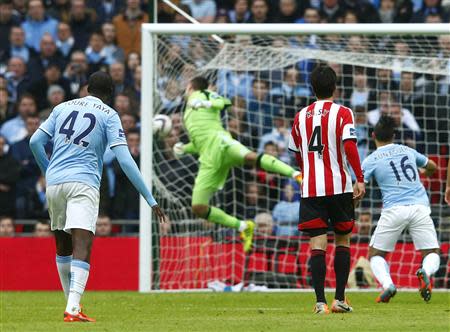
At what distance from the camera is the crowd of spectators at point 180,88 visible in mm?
16812

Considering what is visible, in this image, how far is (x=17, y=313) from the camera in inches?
439

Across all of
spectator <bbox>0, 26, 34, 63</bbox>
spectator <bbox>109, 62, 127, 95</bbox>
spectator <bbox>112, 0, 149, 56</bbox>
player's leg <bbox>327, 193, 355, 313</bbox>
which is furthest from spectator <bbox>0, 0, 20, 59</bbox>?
player's leg <bbox>327, 193, 355, 313</bbox>

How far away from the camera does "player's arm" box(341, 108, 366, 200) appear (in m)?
10.1

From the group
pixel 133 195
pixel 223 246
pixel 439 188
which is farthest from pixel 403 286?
pixel 133 195

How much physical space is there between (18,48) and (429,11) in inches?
286

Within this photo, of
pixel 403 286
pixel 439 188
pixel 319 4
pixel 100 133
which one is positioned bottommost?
pixel 403 286

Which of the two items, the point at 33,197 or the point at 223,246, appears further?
the point at 33,197

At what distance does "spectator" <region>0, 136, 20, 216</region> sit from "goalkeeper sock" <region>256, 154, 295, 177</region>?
4613 millimetres

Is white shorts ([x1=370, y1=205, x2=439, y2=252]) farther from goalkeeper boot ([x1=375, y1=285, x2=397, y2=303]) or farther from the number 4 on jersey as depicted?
the number 4 on jersey

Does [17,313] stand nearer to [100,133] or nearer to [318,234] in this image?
[100,133]

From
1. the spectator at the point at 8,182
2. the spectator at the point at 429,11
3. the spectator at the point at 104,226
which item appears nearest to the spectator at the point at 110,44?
the spectator at the point at 8,182

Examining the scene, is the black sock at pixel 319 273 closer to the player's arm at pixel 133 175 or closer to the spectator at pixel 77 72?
the player's arm at pixel 133 175

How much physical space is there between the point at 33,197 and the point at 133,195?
1588 mm

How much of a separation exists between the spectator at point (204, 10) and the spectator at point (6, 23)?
3.23m
